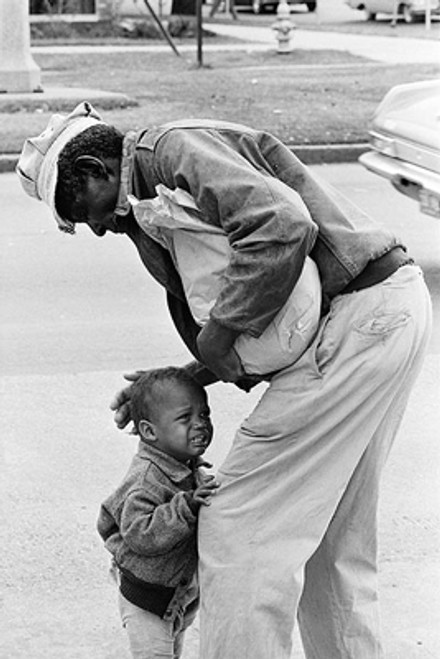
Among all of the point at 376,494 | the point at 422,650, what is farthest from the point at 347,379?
the point at 422,650

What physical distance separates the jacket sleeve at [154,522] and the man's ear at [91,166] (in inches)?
28.5

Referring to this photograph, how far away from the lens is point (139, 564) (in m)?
3.30

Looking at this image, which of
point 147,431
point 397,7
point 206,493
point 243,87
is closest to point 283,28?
point 243,87

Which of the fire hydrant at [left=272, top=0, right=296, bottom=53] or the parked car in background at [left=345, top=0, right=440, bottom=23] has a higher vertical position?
the fire hydrant at [left=272, top=0, right=296, bottom=53]

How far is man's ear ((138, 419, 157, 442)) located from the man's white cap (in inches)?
19.1

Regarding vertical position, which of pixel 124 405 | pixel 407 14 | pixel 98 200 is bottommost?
pixel 407 14

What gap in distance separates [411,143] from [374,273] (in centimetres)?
541

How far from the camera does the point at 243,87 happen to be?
17406 mm

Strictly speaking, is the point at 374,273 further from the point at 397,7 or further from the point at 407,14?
the point at 407,14

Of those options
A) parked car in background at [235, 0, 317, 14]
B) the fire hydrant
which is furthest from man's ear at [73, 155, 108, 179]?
parked car in background at [235, 0, 317, 14]

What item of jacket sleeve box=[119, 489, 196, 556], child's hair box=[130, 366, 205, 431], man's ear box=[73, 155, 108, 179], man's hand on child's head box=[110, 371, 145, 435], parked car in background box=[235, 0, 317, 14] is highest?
man's ear box=[73, 155, 108, 179]

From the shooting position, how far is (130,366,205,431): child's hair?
332cm

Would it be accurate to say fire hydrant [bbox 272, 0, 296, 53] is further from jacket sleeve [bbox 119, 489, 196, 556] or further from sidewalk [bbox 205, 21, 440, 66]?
jacket sleeve [bbox 119, 489, 196, 556]

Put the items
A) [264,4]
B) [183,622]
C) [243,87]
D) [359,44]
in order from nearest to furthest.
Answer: [183,622] → [243,87] → [359,44] → [264,4]
